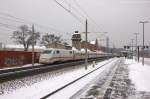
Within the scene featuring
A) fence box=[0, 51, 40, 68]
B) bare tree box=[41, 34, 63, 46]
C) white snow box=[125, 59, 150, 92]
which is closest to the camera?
white snow box=[125, 59, 150, 92]

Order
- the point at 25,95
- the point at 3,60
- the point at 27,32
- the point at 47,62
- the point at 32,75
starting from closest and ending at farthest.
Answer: the point at 25,95 < the point at 32,75 < the point at 3,60 < the point at 47,62 < the point at 27,32

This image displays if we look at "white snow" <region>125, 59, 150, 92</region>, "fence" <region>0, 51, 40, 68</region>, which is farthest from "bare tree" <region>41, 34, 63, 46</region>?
"white snow" <region>125, 59, 150, 92</region>

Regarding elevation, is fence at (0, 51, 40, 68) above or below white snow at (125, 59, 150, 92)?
above

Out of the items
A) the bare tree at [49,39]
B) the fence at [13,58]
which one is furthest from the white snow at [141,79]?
the bare tree at [49,39]

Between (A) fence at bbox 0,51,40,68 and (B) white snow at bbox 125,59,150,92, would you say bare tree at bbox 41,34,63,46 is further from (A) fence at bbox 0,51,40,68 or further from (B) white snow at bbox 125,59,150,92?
(B) white snow at bbox 125,59,150,92

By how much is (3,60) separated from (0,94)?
2733 cm

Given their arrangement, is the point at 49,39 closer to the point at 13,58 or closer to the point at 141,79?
the point at 13,58

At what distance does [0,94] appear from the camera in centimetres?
1460

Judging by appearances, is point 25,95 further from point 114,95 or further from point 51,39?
point 51,39

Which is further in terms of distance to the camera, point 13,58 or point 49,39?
point 49,39

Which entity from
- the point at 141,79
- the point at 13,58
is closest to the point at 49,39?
the point at 13,58

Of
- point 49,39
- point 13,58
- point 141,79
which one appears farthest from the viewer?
point 49,39

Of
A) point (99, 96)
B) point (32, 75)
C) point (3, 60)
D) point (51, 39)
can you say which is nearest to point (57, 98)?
point (99, 96)

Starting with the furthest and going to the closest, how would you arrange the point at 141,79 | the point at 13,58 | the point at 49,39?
the point at 49,39 → the point at 13,58 → the point at 141,79
